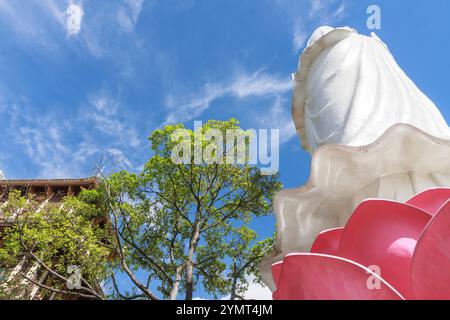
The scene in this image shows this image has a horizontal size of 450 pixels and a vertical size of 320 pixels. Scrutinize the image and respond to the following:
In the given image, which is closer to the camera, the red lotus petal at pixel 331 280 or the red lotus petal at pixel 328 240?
the red lotus petal at pixel 331 280

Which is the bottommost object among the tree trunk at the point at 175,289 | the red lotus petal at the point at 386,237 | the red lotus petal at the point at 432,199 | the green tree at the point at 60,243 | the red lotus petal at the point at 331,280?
the red lotus petal at the point at 331,280

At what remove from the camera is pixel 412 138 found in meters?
2.99

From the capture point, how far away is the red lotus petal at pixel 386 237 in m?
1.97

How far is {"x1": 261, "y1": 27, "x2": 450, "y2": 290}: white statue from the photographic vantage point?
309cm

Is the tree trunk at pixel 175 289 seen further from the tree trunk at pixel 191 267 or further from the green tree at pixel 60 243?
the green tree at pixel 60 243

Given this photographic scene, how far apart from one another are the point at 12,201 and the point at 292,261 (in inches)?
292

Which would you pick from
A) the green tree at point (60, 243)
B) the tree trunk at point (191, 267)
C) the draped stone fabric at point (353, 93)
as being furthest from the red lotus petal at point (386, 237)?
the green tree at point (60, 243)

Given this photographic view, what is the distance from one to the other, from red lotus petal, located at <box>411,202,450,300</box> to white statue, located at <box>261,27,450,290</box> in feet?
4.81

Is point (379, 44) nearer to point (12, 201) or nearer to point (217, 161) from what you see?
point (217, 161)

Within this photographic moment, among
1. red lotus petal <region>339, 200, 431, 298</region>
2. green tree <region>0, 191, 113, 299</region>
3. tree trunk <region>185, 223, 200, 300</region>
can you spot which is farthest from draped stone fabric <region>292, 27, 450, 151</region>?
green tree <region>0, 191, 113, 299</region>

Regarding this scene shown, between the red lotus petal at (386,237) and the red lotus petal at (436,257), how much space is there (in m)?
0.25

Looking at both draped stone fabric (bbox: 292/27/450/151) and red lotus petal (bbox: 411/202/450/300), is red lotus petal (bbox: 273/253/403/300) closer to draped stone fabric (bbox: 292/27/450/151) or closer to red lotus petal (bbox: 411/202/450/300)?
red lotus petal (bbox: 411/202/450/300)

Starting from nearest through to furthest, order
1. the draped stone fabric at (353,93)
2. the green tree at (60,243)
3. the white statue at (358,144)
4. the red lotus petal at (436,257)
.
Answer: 1. the red lotus petal at (436,257)
2. the white statue at (358,144)
3. the draped stone fabric at (353,93)
4. the green tree at (60,243)
